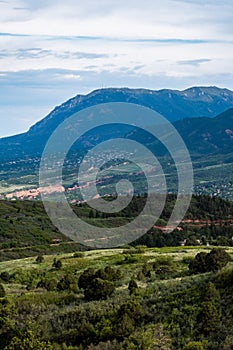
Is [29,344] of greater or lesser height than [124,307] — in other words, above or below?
below

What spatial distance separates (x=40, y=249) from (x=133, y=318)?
5823 centimetres

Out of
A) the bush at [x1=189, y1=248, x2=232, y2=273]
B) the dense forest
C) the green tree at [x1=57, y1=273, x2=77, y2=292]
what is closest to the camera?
the dense forest

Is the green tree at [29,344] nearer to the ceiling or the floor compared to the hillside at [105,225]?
nearer to the ceiling

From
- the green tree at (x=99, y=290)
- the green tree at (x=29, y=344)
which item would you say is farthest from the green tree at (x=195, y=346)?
the green tree at (x=99, y=290)

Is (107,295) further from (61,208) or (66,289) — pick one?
(61,208)

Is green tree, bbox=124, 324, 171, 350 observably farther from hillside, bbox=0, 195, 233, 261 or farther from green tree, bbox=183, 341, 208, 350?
hillside, bbox=0, 195, 233, 261

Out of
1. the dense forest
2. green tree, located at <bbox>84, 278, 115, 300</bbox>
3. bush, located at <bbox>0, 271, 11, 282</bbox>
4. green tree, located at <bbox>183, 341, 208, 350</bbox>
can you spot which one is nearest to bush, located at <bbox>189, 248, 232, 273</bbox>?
the dense forest

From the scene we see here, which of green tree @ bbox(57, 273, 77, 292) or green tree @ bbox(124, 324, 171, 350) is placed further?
green tree @ bbox(57, 273, 77, 292)

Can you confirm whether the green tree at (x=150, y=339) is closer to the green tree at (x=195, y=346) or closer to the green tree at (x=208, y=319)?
the green tree at (x=195, y=346)

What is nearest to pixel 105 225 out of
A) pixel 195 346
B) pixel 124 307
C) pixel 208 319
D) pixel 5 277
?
pixel 5 277

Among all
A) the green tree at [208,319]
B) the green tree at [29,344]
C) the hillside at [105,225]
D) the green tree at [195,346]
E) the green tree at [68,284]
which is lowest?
the hillside at [105,225]

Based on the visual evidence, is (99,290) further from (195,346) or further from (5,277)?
(5,277)

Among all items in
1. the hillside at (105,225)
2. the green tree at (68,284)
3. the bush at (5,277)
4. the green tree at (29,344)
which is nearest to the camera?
the green tree at (29,344)

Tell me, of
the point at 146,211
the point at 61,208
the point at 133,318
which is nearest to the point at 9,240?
the point at 61,208
